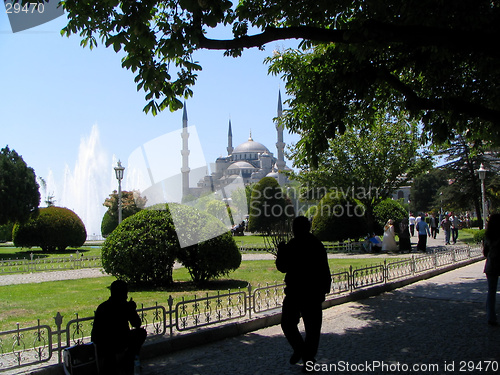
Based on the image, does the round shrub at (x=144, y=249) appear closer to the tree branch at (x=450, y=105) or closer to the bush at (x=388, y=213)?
the tree branch at (x=450, y=105)

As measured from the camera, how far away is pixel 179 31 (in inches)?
219

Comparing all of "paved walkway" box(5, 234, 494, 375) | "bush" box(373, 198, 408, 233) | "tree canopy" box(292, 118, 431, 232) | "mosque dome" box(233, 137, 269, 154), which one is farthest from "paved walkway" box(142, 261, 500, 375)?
"mosque dome" box(233, 137, 269, 154)

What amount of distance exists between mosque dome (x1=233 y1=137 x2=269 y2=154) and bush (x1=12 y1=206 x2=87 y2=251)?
113 m

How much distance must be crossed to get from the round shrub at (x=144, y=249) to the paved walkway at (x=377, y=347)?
3.86 metres

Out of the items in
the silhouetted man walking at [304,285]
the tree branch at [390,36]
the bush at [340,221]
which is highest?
the tree branch at [390,36]

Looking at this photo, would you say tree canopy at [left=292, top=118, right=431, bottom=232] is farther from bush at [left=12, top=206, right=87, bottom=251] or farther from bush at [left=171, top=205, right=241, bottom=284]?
bush at [left=12, top=206, right=87, bottom=251]

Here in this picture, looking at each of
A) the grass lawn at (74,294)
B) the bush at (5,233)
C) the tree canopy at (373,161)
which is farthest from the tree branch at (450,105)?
the bush at (5,233)

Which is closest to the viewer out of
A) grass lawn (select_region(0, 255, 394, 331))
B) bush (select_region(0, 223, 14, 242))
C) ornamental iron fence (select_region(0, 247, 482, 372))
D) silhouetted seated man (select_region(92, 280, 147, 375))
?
silhouetted seated man (select_region(92, 280, 147, 375))

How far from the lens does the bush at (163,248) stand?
32.4 ft

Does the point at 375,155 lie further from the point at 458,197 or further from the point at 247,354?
the point at 247,354

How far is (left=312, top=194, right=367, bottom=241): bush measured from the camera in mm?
22839

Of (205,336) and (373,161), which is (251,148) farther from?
(205,336)

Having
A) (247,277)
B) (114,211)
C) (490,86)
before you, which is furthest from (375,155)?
(114,211)

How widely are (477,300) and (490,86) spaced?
382 cm
